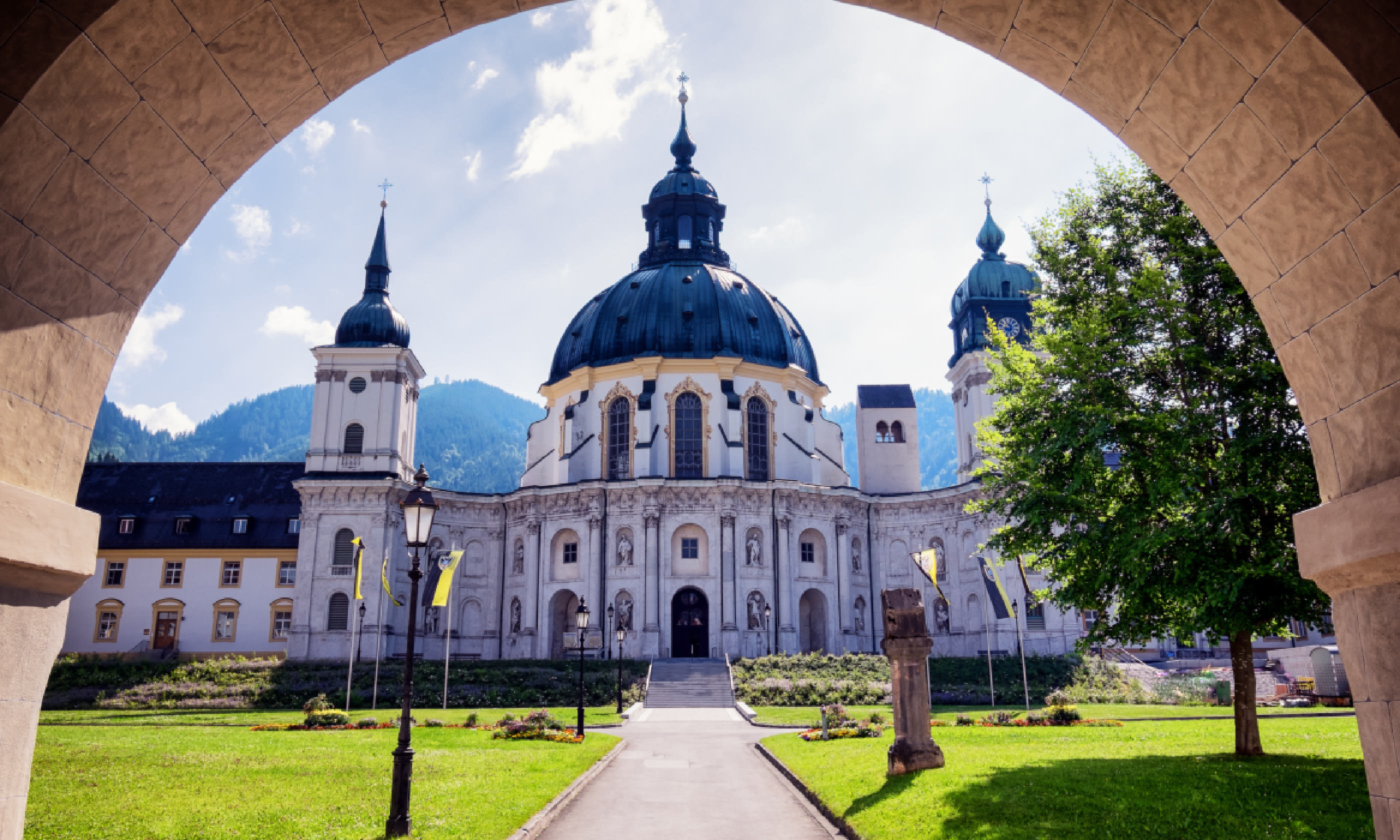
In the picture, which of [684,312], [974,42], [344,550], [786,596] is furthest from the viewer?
[684,312]

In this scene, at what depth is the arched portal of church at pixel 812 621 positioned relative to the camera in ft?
214

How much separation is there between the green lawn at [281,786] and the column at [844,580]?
39.0 m

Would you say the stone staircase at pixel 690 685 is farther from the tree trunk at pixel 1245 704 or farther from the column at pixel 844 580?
the tree trunk at pixel 1245 704

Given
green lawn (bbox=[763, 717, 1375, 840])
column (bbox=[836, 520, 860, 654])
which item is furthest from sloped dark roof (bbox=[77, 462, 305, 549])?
green lawn (bbox=[763, 717, 1375, 840])

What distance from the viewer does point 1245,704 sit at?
19.1 m

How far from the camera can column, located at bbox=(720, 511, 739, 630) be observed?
61031 mm

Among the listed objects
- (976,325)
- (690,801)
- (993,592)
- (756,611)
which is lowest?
(690,801)

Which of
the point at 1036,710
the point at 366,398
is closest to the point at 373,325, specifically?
the point at 366,398

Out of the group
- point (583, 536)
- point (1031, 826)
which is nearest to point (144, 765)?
point (1031, 826)

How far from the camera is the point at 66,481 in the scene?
5414mm

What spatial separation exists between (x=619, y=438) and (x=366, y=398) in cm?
1746

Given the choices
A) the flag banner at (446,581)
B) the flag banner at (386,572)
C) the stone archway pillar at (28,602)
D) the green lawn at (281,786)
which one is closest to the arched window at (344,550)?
the flag banner at (386,572)

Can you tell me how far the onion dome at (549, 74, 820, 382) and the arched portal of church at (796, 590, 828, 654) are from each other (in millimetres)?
16655

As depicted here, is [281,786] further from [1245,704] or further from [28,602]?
[1245,704]
